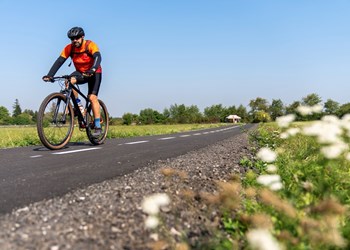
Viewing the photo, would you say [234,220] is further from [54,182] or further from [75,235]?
[54,182]

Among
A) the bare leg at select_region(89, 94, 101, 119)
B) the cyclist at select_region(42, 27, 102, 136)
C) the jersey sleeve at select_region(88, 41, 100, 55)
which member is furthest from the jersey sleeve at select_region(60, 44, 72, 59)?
the bare leg at select_region(89, 94, 101, 119)

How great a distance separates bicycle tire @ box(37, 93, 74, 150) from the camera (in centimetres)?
618

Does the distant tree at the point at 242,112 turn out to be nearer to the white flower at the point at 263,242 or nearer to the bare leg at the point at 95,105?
the bare leg at the point at 95,105

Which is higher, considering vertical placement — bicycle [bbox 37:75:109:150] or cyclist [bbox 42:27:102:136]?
cyclist [bbox 42:27:102:136]

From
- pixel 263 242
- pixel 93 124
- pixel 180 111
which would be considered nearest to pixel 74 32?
pixel 93 124

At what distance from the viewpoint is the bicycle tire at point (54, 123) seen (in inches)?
243

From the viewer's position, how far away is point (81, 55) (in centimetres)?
709

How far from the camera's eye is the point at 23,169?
165 inches

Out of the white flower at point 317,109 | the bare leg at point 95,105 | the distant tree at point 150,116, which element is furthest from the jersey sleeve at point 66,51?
the distant tree at point 150,116

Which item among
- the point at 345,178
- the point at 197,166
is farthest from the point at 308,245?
the point at 197,166

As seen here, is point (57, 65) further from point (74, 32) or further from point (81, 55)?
point (74, 32)

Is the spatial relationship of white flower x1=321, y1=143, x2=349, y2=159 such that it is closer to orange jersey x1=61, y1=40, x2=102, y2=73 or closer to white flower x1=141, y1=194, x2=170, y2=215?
white flower x1=141, y1=194, x2=170, y2=215

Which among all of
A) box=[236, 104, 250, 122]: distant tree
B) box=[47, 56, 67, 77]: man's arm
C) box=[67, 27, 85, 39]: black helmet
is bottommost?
box=[236, 104, 250, 122]: distant tree

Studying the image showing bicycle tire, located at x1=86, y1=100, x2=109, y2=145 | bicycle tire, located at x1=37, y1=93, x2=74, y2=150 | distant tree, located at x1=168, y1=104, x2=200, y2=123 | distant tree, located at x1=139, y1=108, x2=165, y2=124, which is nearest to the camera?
bicycle tire, located at x1=37, y1=93, x2=74, y2=150
